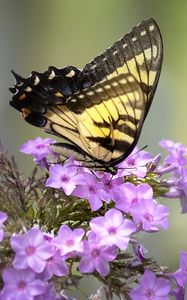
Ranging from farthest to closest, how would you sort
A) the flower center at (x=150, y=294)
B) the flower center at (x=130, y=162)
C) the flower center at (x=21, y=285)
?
the flower center at (x=130, y=162) < the flower center at (x=150, y=294) < the flower center at (x=21, y=285)

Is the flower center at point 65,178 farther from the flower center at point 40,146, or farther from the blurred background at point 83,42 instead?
the blurred background at point 83,42

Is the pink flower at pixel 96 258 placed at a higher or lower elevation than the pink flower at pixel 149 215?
lower

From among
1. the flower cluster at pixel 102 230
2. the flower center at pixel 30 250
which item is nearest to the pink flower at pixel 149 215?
the flower cluster at pixel 102 230

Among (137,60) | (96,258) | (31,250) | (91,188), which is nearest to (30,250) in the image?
(31,250)

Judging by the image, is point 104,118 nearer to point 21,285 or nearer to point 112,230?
point 112,230

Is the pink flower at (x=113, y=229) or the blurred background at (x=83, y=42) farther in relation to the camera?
the blurred background at (x=83, y=42)

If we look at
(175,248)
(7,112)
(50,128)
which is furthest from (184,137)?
(50,128)

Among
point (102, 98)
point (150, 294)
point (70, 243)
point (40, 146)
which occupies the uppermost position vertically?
point (102, 98)

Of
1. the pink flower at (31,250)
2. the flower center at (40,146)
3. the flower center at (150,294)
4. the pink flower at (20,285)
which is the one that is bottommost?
the flower center at (150,294)
